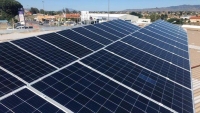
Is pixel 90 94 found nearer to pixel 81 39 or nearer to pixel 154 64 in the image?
pixel 154 64

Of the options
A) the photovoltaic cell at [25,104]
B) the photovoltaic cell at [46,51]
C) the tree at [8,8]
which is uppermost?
the tree at [8,8]

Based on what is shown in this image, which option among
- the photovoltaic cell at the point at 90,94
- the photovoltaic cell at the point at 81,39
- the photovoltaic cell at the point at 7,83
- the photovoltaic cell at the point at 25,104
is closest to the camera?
the photovoltaic cell at the point at 25,104

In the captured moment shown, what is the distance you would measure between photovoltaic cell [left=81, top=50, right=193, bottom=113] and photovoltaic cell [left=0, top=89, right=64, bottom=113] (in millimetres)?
4215

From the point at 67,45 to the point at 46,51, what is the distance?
2.23 meters

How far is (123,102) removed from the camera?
827cm

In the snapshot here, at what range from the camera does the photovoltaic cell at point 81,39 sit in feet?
48.5

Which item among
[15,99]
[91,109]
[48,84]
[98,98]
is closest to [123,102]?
[98,98]

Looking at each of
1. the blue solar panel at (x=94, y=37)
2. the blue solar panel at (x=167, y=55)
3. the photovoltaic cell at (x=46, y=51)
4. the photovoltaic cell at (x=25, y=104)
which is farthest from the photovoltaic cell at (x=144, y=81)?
the blue solar panel at (x=167, y=55)

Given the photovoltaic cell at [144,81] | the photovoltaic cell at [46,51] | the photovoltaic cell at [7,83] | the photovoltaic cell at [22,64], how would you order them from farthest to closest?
the photovoltaic cell at [46,51] → the photovoltaic cell at [144,81] → the photovoltaic cell at [22,64] → the photovoltaic cell at [7,83]

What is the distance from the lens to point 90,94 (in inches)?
320

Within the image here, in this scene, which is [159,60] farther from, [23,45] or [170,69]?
[23,45]

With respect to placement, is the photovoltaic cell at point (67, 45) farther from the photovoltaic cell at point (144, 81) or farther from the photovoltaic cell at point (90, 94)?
the photovoltaic cell at point (90, 94)

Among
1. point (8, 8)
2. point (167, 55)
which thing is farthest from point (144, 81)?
point (8, 8)

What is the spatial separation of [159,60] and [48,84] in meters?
9.44
